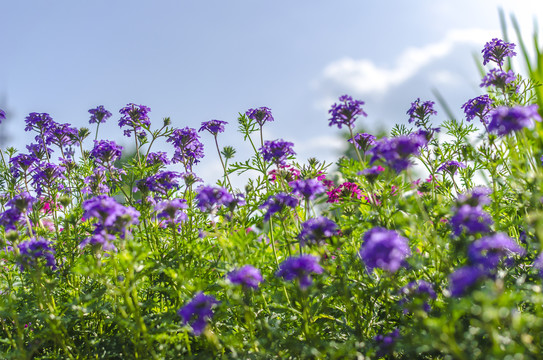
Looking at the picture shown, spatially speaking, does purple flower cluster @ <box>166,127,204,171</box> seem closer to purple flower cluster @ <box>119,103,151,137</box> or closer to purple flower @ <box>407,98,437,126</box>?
purple flower cluster @ <box>119,103,151,137</box>

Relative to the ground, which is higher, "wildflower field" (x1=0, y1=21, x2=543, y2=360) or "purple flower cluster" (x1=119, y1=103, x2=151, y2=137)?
"purple flower cluster" (x1=119, y1=103, x2=151, y2=137)

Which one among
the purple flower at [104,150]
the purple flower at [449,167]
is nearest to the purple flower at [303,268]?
the purple flower at [449,167]

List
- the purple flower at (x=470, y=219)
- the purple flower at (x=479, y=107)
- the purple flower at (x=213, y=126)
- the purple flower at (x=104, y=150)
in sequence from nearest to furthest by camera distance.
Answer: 1. the purple flower at (x=470, y=219)
2. the purple flower at (x=479, y=107)
3. the purple flower at (x=104, y=150)
4. the purple flower at (x=213, y=126)

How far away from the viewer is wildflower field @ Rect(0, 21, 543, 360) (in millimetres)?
1981

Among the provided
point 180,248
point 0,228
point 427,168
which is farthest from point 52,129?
point 427,168

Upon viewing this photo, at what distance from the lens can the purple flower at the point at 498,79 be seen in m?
3.27

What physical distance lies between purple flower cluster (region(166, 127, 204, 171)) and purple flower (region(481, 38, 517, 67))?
9.62 feet

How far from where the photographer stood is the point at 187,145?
410 centimetres

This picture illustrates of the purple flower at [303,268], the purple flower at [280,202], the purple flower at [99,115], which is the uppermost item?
the purple flower at [99,115]

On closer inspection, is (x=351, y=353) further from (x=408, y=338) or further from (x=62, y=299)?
(x=62, y=299)

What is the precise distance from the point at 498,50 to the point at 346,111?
206 cm

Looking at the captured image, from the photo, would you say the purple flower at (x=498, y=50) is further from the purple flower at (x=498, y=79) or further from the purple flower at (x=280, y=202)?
the purple flower at (x=280, y=202)

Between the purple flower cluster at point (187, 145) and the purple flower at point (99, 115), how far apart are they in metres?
1.10

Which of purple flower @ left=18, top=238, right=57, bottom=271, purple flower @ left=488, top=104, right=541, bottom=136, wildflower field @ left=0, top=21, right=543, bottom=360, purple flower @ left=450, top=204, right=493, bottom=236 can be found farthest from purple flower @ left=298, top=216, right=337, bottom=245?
purple flower @ left=18, top=238, right=57, bottom=271
